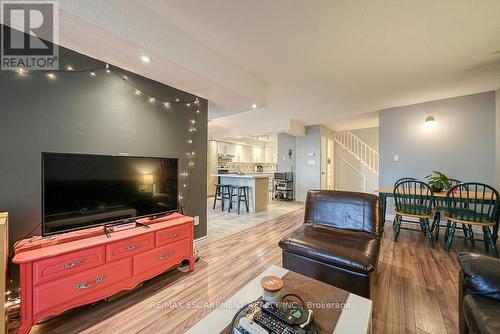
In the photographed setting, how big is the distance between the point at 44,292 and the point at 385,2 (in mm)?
3400

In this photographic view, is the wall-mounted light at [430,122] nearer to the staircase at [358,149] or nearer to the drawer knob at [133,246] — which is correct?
the staircase at [358,149]

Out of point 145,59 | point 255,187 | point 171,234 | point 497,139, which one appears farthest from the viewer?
point 255,187

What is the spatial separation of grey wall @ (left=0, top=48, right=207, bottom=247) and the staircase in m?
6.13

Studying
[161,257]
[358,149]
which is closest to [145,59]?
[161,257]

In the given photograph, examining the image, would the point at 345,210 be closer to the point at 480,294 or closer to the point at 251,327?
the point at 480,294

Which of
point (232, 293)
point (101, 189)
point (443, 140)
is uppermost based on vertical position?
point (443, 140)

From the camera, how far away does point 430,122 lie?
3764 millimetres

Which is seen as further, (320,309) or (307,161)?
(307,161)

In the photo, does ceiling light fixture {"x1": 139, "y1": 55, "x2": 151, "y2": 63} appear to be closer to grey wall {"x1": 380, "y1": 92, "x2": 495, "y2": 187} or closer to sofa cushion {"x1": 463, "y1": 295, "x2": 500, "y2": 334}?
sofa cushion {"x1": 463, "y1": 295, "x2": 500, "y2": 334}

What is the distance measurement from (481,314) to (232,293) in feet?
5.33

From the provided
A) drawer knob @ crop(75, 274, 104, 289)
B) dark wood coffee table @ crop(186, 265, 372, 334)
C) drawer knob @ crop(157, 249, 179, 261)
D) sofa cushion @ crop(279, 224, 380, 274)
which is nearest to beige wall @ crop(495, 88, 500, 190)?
sofa cushion @ crop(279, 224, 380, 274)

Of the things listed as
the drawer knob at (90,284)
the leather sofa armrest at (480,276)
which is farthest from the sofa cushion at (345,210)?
the drawer knob at (90,284)

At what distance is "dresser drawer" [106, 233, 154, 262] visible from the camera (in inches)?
65.0

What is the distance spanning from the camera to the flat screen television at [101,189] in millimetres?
1554
